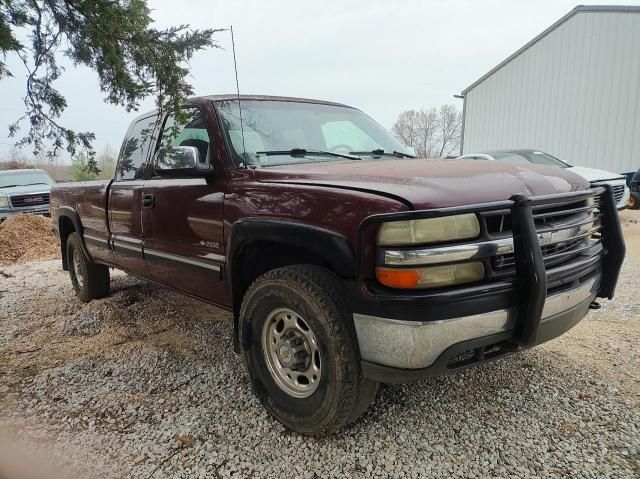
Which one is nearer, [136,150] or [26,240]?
[136,150]

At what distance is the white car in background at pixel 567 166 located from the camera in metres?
8.84

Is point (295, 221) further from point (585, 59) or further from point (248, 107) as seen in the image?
point (585, 59)

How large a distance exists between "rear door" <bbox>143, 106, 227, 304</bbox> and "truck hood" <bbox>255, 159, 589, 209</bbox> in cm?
51

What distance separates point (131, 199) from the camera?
3930mm

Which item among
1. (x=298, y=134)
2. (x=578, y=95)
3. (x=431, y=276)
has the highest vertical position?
(x=578, y=95)

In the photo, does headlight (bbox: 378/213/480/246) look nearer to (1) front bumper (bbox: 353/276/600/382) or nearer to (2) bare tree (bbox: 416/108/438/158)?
(1) front bumper (bbox: 353/276/600/382)

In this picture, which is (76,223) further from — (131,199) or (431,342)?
(431,342)

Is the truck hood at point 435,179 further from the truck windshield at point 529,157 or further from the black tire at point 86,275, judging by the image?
the truck windshield at point 529,157

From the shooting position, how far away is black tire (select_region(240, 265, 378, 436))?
2.20 meters

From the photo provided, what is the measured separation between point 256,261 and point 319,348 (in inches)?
30.2

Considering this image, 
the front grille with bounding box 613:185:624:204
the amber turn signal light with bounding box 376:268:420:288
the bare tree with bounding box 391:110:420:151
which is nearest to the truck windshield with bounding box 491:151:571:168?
the front grille with bounding box 613:185:624:204

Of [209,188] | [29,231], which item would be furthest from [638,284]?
[29,231]

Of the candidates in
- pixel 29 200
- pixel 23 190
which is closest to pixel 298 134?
pixel 29 200

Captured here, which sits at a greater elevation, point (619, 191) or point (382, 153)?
point (382, 153)
